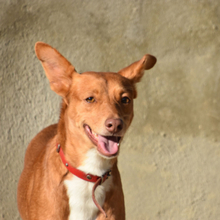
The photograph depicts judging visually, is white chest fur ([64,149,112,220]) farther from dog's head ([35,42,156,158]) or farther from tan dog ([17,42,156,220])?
dog's head ([35,42,156,158])

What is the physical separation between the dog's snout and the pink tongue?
0.15 metres

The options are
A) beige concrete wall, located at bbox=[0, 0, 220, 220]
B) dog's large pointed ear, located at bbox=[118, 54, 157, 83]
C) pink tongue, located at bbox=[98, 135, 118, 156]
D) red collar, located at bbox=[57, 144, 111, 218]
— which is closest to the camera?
pink tongue, located at bbox=[98, 135, 118, 156]

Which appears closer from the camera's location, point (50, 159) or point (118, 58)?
point (50, 159)

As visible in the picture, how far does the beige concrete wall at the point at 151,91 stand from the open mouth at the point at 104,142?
7.18 feet

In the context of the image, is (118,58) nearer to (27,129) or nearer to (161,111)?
(161,111)

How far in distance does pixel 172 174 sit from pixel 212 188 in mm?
531

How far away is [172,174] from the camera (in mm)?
4676

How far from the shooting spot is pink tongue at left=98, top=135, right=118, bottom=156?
2426mm

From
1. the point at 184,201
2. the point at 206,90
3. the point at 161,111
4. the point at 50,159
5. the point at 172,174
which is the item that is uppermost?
the point at 206,90

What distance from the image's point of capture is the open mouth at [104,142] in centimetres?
243

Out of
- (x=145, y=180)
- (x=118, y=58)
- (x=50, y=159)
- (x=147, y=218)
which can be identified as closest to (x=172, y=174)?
(x=145, y=180)

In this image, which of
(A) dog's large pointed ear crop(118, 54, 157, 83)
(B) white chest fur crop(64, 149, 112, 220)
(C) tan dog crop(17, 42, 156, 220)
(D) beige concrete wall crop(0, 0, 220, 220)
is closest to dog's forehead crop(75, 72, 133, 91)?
(C) tan dog crop(17, 42, 156, 220)

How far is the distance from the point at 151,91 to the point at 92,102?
223 centimetres

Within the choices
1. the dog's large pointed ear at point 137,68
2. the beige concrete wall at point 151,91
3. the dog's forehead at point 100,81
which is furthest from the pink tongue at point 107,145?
the beige concrete wall at point 151,91
